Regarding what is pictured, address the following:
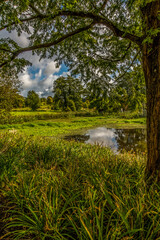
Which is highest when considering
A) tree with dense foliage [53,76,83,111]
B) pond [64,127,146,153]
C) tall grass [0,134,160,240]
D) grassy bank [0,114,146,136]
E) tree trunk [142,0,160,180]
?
tree with dense foliage [53,76,83,111]

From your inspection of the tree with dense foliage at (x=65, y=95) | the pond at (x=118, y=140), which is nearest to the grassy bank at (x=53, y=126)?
the pond at (x=118, y=140)

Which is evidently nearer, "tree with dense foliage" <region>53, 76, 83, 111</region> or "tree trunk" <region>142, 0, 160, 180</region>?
"tree trunk" <region>142, 0, 160, 180</region>

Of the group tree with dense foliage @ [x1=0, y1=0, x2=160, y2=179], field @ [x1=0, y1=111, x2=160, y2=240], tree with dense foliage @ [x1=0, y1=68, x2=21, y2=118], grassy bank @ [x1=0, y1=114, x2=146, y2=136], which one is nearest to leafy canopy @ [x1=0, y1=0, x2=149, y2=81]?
tree with dense foliage @ [x1=0, y1=0, x2=160, y2=179]

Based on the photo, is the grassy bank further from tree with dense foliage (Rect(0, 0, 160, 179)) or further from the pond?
tree with dense foliage (Rect(0, 0, 160, 179))

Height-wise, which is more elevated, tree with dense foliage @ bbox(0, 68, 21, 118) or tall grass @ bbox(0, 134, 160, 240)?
tree with dense foliage @ bbox(0, 68, 21, 118)

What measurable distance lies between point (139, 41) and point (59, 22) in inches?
124

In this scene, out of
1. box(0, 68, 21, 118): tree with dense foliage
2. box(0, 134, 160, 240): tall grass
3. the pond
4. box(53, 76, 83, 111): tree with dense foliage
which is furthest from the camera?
box(53, 76, 83, 111): tree with dense foliage

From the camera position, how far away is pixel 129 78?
466 cm

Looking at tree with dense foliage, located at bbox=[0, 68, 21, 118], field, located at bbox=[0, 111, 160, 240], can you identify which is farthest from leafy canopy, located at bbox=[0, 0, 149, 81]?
tree with dense foliage, located at bbox=[0, 68, 21, 118]

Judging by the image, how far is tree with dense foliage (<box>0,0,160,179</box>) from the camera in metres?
2.74

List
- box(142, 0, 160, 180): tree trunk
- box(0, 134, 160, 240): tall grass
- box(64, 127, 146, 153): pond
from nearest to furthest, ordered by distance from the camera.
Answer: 1. box(0, 134, 160, 240): tall grass
2. box(142, 0, 160, 180): tree trunk
3. box(64, 127, 146, 153): pond

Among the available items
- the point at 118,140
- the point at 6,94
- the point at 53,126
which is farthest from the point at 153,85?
the point at 53,126

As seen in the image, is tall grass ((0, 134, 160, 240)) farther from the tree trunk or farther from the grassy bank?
the grassy bank

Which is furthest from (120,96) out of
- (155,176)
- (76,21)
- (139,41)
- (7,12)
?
(7,12)
